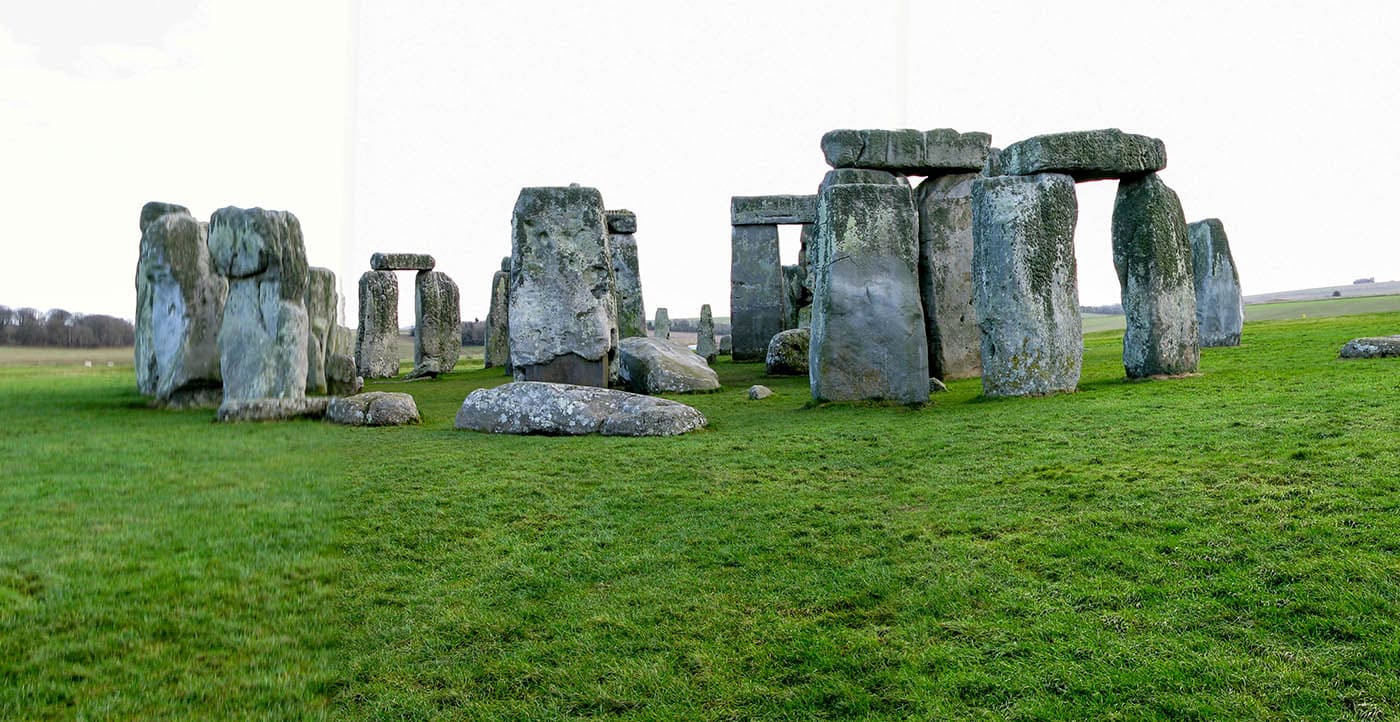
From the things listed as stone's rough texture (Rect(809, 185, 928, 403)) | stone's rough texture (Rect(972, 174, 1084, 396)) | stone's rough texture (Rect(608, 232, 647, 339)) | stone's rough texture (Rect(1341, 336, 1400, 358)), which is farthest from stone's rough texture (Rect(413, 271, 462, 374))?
stone's rough texture (Rect(1341, 336, 1400, 358))

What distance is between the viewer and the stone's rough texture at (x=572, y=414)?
7.38m

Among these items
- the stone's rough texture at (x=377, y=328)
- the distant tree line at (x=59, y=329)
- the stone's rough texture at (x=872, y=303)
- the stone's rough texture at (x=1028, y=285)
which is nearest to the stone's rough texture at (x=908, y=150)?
the stone's rough texture at (x=872, y=303)

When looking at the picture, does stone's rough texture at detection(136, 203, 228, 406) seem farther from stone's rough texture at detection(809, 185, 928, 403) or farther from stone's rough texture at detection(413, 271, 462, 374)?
stone's rough texture at detection(413, 271, 462, 374)

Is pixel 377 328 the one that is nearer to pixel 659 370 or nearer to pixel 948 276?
pixel 659 370

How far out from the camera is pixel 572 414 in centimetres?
755

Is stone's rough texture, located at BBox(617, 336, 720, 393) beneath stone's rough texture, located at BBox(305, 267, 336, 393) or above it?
beneath

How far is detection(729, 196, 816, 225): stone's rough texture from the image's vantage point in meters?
19.1

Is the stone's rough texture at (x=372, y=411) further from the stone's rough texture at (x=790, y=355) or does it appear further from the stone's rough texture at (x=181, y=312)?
Answer: the stone's rough texture at (x=790, y=355)

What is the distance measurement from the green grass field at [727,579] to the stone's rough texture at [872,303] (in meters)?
2.44

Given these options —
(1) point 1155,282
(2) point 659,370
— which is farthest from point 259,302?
(1) point 1155,282

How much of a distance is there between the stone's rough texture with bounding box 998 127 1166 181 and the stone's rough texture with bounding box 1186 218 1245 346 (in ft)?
18.7

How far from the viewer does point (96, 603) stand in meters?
3.06

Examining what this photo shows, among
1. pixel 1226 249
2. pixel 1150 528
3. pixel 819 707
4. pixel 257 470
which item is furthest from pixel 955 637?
pixel 1226 249

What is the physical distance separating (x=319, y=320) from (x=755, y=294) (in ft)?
31.9
